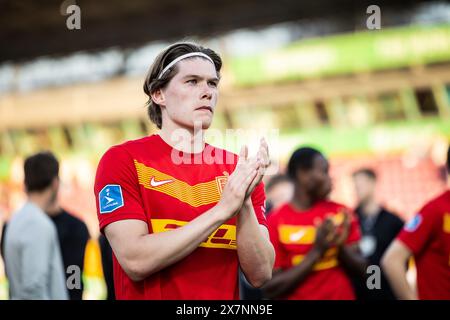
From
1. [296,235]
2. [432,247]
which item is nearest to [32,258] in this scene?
[296,235]

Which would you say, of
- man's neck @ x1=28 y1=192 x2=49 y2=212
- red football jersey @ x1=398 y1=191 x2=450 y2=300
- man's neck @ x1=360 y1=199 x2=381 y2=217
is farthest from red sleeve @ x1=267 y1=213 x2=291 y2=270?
man's neck @ x1=360 y1=199 x2=381 y2=217

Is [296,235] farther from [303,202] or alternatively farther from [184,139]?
[184,139]

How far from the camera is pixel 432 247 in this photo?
3.72m

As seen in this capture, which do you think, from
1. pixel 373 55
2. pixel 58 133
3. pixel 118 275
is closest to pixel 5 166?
pixel 58 133

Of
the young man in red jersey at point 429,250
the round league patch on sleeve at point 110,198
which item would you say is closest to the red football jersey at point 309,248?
the young man in red jersey at point 429,250

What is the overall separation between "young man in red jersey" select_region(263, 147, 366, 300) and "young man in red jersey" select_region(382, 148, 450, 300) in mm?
544

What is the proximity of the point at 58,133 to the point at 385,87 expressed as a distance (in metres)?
9.66

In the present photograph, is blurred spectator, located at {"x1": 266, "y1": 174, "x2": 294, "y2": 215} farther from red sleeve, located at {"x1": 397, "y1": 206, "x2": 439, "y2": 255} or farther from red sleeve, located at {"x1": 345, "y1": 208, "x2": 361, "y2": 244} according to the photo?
red sleeve, located at {"x1": 397, "y1": 206, "x2": 439, "y2": 255}

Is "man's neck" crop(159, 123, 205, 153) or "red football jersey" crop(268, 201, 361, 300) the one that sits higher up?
"man's neck" crop(159, 123, 205, 153)

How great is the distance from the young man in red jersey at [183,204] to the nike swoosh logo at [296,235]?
2.02 meters

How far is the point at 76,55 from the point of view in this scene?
72.8 ft

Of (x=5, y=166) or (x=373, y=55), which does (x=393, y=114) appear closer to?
(x=373, y=55)

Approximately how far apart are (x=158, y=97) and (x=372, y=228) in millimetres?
4737

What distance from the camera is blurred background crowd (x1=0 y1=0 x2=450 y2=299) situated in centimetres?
1545
